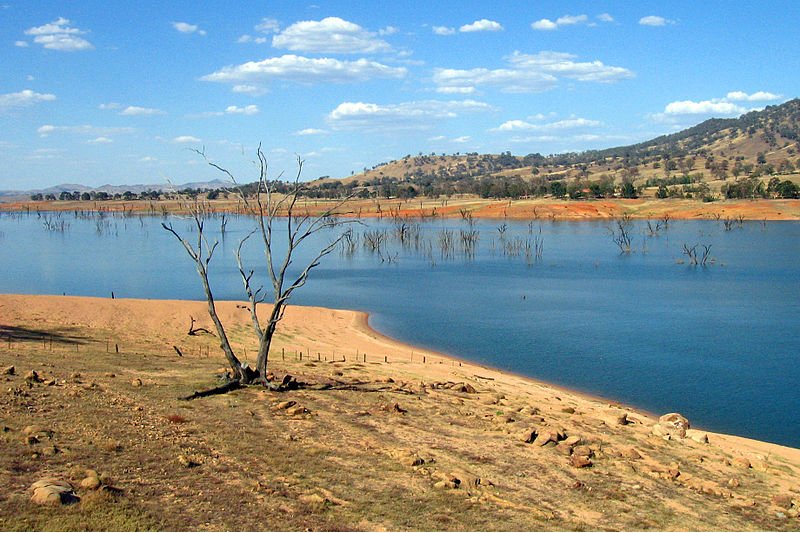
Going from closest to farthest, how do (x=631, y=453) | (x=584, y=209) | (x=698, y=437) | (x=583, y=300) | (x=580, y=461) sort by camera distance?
(x=580, y=461)
(x=631, y=453)
(x=698, y=437)
(x=583, y=300)
(x=584, y=209)

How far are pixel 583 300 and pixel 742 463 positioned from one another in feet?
81.0

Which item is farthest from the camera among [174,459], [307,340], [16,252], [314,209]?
[314,209]

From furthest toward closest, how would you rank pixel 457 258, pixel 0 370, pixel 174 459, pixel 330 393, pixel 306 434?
1. pixel 457 258
2. pixel 330 393
3. pixel 0 370
4. pixel 306 434
5. pixel 174 459

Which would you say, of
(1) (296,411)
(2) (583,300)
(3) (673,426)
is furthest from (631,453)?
(2) (583,300)

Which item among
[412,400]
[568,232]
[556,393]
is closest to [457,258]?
[568,232]

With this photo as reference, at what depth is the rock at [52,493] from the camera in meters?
8.30

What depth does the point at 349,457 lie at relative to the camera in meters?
11.4

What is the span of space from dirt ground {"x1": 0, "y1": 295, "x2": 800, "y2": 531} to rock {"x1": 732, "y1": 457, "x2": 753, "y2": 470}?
100 mm

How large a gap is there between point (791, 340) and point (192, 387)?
76.4 feet

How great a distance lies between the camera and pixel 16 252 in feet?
213

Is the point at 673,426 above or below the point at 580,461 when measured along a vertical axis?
below

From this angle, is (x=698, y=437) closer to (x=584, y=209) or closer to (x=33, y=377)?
(x=33, y=377)

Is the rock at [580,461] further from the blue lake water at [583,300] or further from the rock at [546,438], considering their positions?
the blue lake water at [583,300]

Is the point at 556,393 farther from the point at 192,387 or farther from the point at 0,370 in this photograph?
the point at 0,370
